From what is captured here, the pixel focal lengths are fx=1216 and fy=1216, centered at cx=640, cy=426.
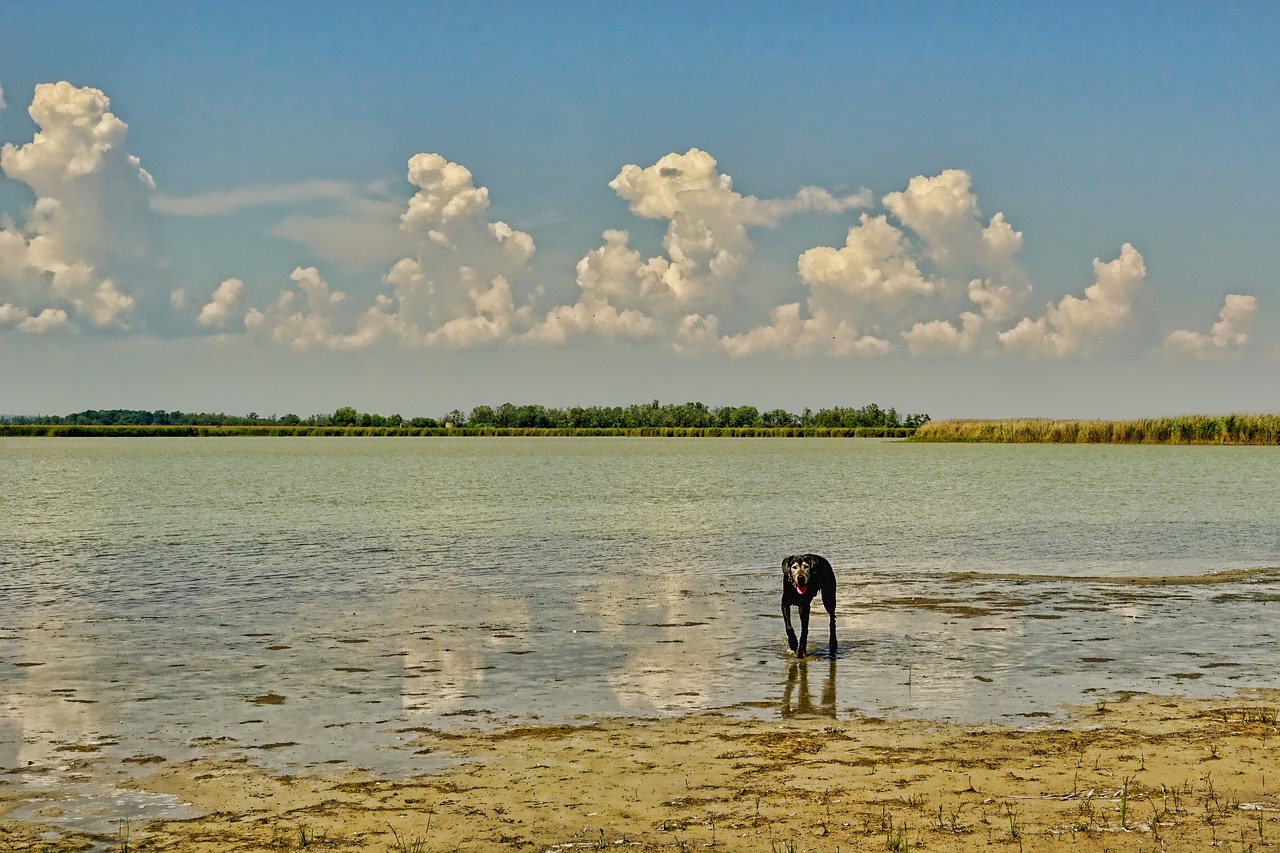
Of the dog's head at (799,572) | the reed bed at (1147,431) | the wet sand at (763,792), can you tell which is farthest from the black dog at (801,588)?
the reed bed at (1147,431)

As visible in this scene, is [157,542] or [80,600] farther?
[157,542]

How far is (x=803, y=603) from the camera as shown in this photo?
14.6 meters

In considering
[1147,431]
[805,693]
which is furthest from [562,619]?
[1147,431]

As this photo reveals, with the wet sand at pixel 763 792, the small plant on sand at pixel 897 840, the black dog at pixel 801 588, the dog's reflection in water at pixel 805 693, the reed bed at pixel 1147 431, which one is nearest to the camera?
the small plant on sand at pixel 897 840

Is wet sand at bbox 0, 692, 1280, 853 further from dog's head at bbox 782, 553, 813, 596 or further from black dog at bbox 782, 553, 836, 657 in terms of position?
dog's head at bbox 782, 553, 813, 596

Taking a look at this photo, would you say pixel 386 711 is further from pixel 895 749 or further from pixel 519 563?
pixel 519 563

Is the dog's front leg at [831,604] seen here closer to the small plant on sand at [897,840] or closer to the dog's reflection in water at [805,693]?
the dog's reflection in water at [805,693]

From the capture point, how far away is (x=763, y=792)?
892cm

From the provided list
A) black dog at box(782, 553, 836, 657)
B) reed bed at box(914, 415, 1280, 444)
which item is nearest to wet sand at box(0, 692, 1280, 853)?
black dog at box(782, 553, 836, 657)

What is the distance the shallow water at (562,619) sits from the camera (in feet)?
38.8

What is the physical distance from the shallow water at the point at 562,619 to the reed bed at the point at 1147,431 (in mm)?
67792

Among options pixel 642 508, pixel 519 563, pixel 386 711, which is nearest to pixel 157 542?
pixel 519 563

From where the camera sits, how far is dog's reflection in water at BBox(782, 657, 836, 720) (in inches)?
461

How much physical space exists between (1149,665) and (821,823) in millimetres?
7445
